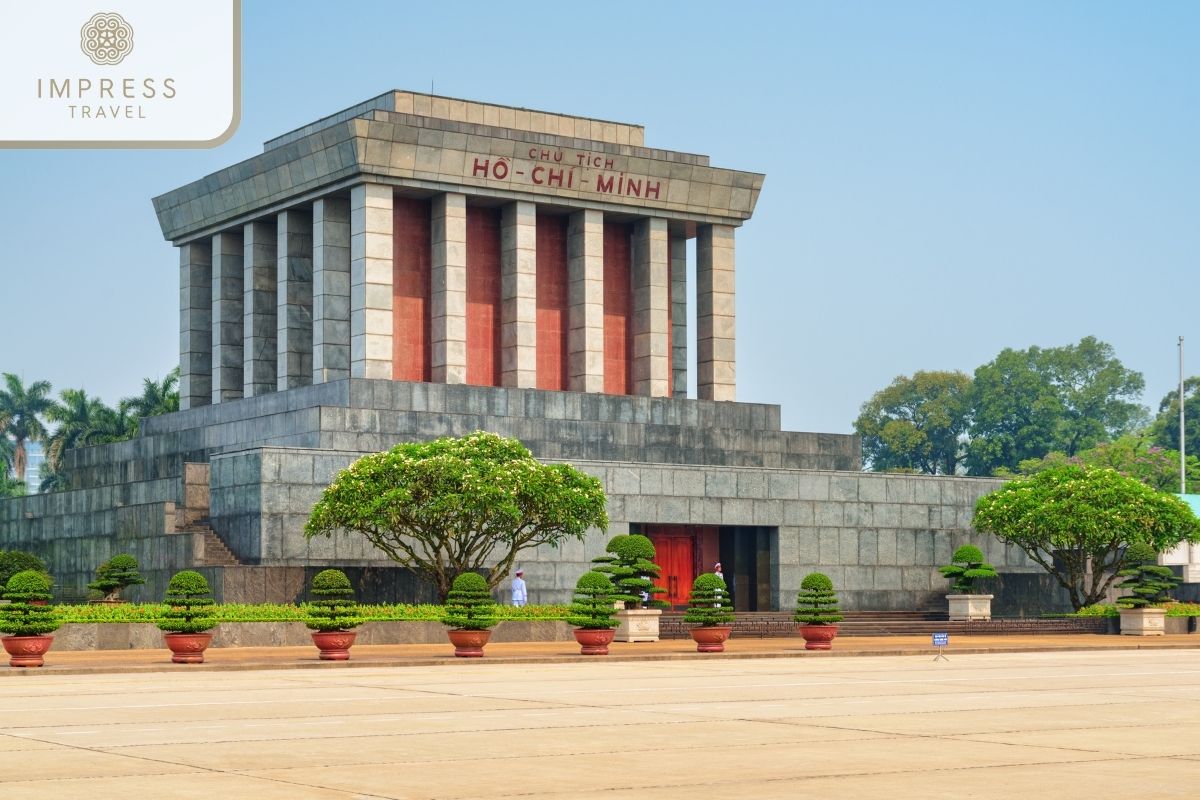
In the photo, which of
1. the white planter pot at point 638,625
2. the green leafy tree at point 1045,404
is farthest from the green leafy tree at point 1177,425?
the white planter pot at point 638,625

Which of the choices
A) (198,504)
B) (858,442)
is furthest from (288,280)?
(858,442)

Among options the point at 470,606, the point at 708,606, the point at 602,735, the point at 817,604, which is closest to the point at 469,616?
the point at 470,606

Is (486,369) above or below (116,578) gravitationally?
above

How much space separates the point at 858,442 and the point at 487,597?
90.3 feet

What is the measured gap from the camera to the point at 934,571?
2297 inches

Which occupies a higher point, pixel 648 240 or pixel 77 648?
pixel 648 240

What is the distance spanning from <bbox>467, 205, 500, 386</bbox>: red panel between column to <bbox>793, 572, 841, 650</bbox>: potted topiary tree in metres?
21.8

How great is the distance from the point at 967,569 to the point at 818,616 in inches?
629

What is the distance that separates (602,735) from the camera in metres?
19.1

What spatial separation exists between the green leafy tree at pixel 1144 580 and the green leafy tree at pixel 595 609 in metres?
20.0

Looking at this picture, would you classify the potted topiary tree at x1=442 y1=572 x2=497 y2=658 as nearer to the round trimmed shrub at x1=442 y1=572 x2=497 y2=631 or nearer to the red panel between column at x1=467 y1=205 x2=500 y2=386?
the round trimmed shrub at x1=442 y1=572 x2=497 y2=631

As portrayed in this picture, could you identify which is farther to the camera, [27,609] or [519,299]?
[519,299]

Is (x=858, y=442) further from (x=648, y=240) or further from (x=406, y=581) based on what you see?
(x=406, y=581)

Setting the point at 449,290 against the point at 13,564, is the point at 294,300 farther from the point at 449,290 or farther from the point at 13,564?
the point at 13,564
